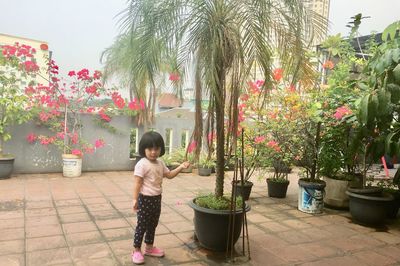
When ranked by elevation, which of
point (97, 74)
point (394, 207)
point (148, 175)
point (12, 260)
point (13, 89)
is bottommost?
point (12, 260)

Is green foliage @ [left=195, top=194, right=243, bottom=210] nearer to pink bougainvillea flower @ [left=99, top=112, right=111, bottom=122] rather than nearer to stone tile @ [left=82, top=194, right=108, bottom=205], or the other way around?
stone tile @ [left=82, top=194, right=108, bottom=205]

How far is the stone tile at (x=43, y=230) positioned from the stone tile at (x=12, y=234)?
5cm

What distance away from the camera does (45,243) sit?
289 cm

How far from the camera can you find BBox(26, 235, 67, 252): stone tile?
2.80 metres

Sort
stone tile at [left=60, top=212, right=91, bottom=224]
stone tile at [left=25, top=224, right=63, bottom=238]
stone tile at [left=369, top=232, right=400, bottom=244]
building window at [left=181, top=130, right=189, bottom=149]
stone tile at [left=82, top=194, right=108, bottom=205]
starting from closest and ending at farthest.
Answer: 1. stone tile at [left=25, top=224, right=63, bottom=238]
2. stone tile at [left=369, top=232, right=400, bottom=244]
3. stone tile at [left=60, top=212, right=91, bottom=224]
4. stone tile at [left=82, top=194, right=108, bottom=205]
5. building window at [left=181, top=130, right=189, bottom=149]

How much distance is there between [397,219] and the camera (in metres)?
4.14

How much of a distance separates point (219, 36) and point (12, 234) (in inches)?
99.6

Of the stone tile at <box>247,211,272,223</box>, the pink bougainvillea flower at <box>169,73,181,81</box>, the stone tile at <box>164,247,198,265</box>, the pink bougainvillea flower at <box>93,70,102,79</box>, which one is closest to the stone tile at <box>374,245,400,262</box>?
the stone tile at <box>247,211,272,223</box>

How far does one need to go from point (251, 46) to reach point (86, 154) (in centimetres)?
450

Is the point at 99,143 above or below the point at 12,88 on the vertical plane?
below

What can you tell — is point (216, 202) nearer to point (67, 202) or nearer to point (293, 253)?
point (293, 253)

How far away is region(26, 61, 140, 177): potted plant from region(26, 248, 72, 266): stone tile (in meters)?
3.08

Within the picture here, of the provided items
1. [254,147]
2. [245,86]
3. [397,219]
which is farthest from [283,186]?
[245,86]

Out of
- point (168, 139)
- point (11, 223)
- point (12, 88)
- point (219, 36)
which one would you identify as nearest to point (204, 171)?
point (168, 139)
